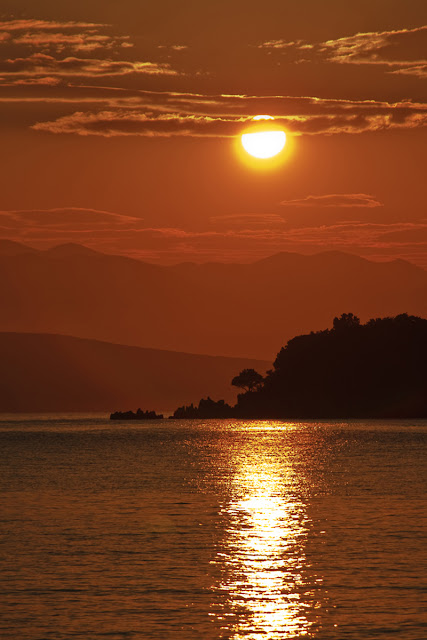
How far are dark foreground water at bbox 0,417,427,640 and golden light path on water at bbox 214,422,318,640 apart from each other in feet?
0.29

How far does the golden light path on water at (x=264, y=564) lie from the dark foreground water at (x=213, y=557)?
0.09 m

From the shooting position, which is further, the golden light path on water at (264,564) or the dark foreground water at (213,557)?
the dark foreground water at (213,557)

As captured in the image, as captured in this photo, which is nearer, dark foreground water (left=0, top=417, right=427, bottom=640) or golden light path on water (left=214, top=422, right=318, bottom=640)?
golden light path on water (left=214, top=422, right=318, bottom=640)

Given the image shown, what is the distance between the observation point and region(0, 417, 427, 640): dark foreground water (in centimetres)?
3769

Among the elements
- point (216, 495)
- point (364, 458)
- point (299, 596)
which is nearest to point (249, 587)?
point (299, 596)

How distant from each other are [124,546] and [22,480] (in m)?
46.8

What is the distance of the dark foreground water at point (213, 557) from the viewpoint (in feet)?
124

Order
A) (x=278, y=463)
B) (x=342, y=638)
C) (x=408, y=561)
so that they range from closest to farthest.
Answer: (x=342, y=638) < (x=408, y=561) < (x=278, y=463)

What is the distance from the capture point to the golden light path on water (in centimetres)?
3725

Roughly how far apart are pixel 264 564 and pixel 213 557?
122 inches

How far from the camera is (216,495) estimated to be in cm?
8450

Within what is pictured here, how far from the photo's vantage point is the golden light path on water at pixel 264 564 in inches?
1467

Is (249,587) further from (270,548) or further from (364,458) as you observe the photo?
(364,458)

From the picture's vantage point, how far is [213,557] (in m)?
51.3
